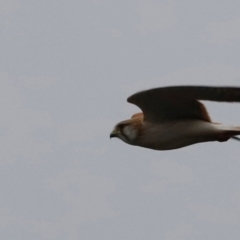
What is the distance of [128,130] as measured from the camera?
13773mm

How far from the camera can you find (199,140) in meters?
13.3

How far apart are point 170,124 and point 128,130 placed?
80 cm

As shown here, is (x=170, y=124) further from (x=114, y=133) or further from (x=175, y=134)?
(x=114, y=133)

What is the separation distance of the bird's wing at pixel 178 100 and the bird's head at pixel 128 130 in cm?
32

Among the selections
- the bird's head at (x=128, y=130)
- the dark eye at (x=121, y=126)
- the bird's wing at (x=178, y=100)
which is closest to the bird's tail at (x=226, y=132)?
the bird's wing at (x=178, y=100)

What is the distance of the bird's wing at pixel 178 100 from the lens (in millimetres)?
11434

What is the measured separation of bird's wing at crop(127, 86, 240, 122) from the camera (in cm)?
1143

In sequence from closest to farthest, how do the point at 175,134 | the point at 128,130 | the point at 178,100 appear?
the point at 178,100
the point at 175,134
the point at 128,130

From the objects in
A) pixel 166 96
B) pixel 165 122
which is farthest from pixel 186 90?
pixel 165 122

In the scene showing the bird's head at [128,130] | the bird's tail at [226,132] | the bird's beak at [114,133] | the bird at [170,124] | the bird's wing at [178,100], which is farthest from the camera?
the bird's beak at [114,133]

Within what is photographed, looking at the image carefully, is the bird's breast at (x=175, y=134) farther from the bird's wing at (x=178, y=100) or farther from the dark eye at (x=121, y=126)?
the dark eye at (x=121, y=126)

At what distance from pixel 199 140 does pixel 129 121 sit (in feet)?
4.24

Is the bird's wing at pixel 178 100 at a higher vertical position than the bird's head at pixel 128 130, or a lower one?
higher

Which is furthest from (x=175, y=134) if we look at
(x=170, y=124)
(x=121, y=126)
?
(x=121, y=126)
